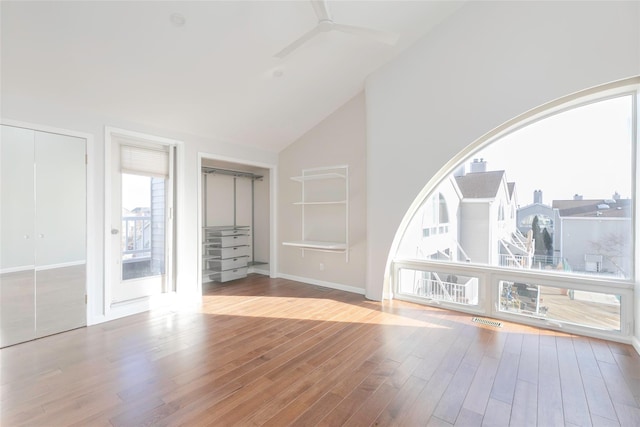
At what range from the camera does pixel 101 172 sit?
3.47 metres

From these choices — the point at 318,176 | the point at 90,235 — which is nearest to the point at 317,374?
the point at 90,235

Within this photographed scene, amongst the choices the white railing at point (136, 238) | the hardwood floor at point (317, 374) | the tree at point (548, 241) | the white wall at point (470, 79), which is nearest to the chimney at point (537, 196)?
the tree at point (548, 241)

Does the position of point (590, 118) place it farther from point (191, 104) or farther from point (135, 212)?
point (135, 212)

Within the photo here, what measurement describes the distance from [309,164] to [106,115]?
9.84 feet

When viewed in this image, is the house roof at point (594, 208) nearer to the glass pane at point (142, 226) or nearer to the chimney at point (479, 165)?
the chimney at point (479, 165)

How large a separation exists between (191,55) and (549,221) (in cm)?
435

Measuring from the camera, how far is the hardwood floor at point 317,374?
73.8 inches

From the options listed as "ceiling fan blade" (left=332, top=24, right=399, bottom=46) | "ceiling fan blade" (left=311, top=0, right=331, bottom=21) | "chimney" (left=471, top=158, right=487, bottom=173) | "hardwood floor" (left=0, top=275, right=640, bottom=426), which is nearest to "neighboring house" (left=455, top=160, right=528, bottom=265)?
"chimney" (left=471, top=158, right=487, bottom=173)

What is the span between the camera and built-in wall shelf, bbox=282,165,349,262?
4.77m

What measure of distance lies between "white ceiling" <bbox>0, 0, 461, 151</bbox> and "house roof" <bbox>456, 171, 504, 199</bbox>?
1.91 m

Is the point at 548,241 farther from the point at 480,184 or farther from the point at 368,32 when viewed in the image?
the point at 368,32

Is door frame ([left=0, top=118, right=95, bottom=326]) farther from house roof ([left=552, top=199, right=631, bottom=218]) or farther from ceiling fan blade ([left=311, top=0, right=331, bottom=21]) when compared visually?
house roof ([left=552, top=199, right=631, bottom=218])

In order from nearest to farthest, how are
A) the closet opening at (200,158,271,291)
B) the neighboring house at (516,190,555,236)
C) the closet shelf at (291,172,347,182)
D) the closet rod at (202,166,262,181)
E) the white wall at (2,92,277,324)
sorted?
the white wall at (2,92,277,324) < the neighboring house at (516,190,555,236) < the closet shelf at (291,172,347,182) < the closet opening at (200,158,271,291) < the closet rod at (202,166,262,181)

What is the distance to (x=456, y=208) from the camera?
3.89m
